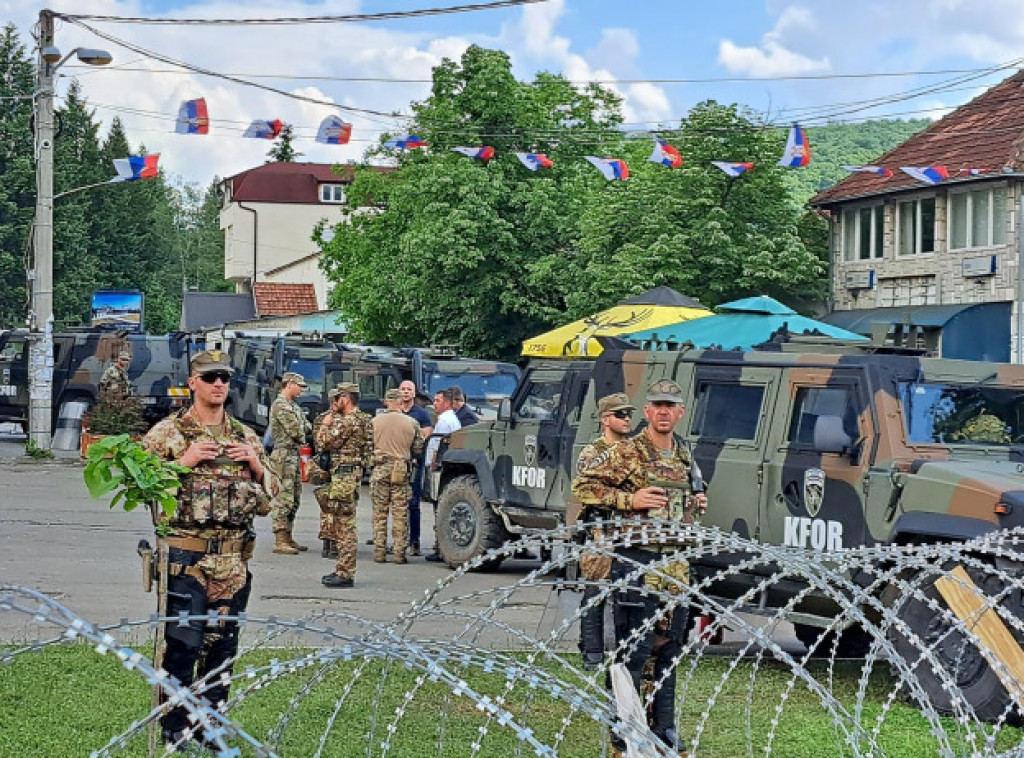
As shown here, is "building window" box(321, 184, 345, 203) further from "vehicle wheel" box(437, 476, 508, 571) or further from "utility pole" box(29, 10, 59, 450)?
"vehicle wheel" box(437, 476, 508, 571)

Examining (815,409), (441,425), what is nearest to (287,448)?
(441,425)

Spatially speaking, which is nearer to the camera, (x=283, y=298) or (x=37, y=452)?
(x=37, y=452)

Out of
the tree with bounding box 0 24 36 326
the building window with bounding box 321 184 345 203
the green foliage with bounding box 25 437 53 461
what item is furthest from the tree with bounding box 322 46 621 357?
the building window with bounding box 321 184 345 203

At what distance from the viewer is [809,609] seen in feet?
34.3

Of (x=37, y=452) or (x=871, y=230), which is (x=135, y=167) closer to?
(x=37, y=452)

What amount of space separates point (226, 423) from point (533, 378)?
25.0 ft

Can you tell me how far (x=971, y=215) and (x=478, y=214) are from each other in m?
10.8

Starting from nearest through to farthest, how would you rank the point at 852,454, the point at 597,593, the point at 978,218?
the point at 597,593 < the point at 852,454 < the point at 978,218

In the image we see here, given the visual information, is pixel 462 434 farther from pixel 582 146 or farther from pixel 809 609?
pixel 582 146

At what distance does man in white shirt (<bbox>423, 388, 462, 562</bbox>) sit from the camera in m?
16.6

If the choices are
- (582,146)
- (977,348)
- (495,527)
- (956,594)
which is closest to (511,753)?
(956,594)

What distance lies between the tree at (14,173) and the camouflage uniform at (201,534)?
195 ft

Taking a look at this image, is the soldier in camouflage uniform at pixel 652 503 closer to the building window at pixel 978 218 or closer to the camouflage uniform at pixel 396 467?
the camouflage uniform at pixel 396 467

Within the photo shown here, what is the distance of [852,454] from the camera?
10.2m
